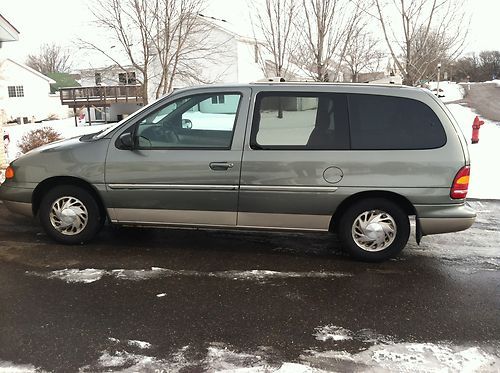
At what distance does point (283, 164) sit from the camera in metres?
4.49

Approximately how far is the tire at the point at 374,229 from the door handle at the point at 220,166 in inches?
49.6

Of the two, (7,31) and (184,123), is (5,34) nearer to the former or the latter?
(7,31)

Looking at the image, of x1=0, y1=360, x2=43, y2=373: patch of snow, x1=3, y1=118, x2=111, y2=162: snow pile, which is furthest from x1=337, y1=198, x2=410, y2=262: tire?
x1=3, y1=118, x2=111, y2=162: snow pile

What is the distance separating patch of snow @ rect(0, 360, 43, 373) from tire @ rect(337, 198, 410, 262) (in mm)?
2982

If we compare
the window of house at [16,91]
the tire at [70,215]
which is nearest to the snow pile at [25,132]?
the tire at [70,215]

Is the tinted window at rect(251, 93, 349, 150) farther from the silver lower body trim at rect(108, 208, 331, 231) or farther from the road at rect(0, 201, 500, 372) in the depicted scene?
the road at rect(0, 201, 500, 372)

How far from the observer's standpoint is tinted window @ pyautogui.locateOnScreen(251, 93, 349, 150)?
178 inches

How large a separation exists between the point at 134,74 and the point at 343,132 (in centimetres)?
1828

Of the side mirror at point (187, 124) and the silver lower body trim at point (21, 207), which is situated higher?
the side mirror at point (187, 124)

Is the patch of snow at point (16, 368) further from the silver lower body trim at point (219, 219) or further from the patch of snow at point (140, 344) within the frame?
the silver lower body trim at point (219, 219)

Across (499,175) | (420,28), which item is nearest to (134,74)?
(420,28)

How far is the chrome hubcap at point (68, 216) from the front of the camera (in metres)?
4.95

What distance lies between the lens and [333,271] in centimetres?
448

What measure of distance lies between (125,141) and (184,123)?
2.07ft
